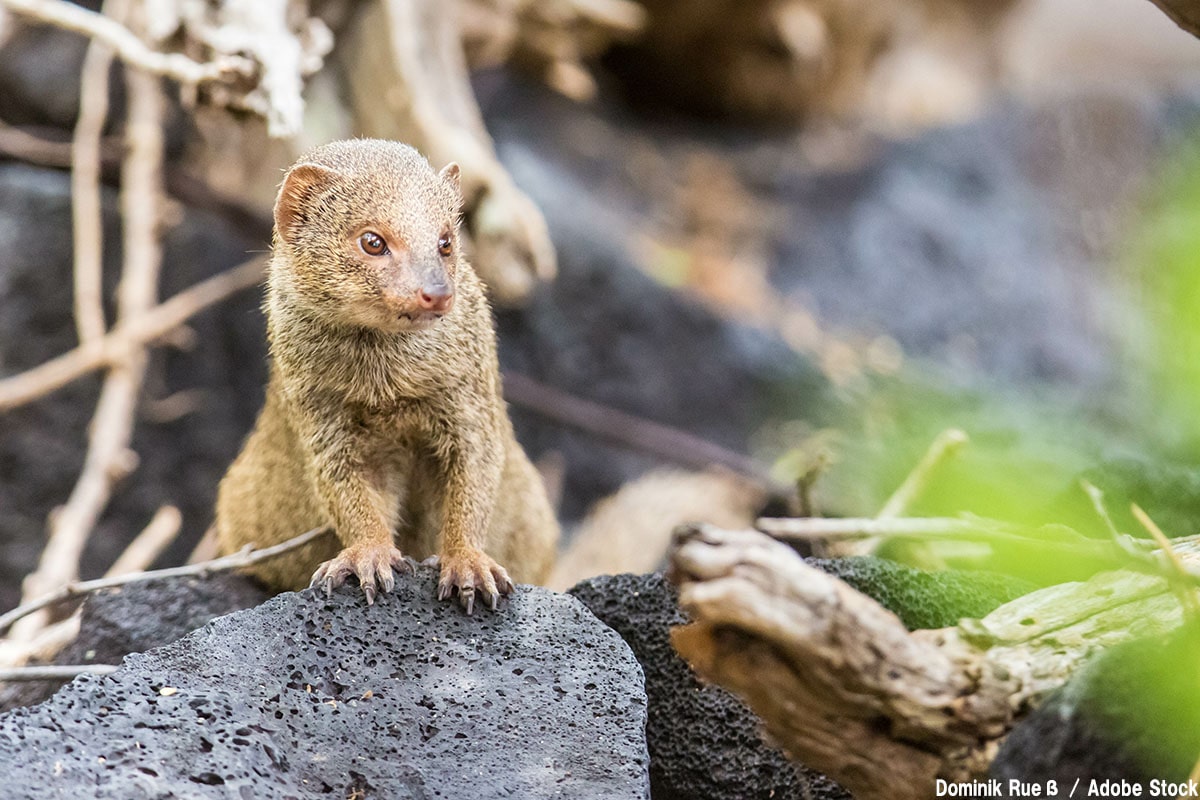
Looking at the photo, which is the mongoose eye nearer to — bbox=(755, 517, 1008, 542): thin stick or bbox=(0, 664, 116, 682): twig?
bbox=(0, 664, 116, 682): twig

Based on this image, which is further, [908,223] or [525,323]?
[908,223]

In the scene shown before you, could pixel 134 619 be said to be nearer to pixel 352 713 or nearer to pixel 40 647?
pixel 40 647

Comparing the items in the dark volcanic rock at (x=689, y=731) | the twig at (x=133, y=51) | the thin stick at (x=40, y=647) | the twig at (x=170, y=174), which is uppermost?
the twig at (x=133, y=51)

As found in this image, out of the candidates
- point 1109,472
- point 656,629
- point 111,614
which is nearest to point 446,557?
point 656,629

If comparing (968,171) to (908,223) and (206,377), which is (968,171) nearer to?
(908,223)

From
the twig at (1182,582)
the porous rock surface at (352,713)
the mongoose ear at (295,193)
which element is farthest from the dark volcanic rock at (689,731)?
the mongoose ear at (295,193)

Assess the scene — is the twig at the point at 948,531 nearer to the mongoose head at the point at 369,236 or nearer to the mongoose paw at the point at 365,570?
the mongoose paw at the point at 365,570

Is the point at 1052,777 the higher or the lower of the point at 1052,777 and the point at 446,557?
the higher
